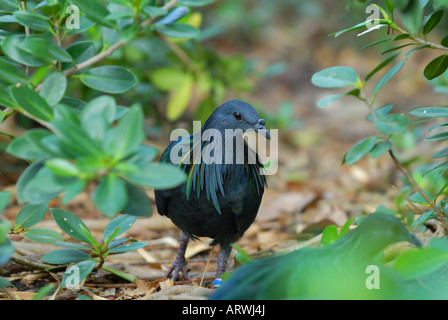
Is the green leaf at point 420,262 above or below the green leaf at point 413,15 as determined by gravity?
below

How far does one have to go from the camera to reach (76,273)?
2420 millimetres

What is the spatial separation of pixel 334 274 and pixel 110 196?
2.81 ft

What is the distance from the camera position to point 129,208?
6.98 ft

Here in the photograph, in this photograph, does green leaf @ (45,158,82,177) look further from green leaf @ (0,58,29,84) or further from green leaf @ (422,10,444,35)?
green leaf @ (422,10,444,35)

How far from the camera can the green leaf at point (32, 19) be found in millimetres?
2285

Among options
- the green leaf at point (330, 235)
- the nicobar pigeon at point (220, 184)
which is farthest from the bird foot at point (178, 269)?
the green leaf at point (330, 235)

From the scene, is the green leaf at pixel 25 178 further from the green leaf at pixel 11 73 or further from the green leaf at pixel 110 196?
the green leaf at pixel 11 73

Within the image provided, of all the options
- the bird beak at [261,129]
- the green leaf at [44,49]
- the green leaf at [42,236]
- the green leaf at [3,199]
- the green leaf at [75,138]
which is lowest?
the green leaf at [42,236]

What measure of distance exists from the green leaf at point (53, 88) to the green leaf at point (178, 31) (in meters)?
0.52

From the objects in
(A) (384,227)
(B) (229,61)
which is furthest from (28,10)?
(B) (229,61)

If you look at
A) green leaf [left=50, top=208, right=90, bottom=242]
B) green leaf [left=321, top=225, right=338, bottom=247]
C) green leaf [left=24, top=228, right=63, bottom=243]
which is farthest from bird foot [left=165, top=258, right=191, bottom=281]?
green leaf [left=321, top=225, right=338, bottom=247]

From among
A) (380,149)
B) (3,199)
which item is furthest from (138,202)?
(380,149)

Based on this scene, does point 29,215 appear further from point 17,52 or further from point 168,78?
point 168,78

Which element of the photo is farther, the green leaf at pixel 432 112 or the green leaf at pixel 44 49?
the green leaf at pixel 432 112
